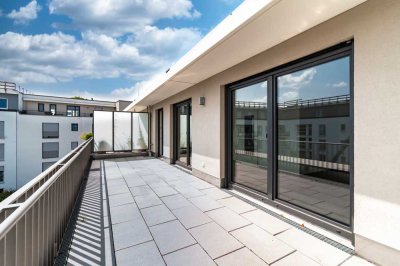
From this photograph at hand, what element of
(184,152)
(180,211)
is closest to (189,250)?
(180,211)

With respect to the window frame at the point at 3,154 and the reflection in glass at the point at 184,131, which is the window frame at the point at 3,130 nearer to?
Result: the window frame at the point at 3,154

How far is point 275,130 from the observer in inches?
122

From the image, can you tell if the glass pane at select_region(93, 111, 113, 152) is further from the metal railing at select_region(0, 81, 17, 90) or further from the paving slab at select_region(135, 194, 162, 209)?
the metal railing at select_region(0, 81, 17, 90)

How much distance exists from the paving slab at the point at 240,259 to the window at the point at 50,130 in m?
25.2

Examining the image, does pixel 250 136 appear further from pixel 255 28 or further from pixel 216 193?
pixel 255 28

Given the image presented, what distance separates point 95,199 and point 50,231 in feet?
6.27

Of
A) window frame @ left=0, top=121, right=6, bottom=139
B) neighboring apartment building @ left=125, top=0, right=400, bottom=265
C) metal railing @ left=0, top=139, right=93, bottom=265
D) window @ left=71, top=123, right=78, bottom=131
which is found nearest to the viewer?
metal railing @ left=0, top=139, right=93, bottom=265

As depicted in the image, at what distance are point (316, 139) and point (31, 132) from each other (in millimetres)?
25785

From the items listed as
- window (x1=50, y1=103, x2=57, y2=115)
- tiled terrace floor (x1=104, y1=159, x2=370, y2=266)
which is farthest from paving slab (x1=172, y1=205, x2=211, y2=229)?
window (x1=50, y1=103, x2=57, y2=115)

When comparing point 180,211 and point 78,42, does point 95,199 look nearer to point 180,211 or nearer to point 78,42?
point 180,211

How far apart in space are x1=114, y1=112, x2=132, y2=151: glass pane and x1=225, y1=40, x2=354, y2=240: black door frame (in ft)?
20.7

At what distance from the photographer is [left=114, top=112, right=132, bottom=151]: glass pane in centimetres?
880

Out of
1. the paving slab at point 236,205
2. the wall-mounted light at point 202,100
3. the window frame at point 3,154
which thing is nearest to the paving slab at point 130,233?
the paving slab at point 236,205

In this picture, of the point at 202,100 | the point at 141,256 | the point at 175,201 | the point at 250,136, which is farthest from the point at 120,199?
the point at 202,100
